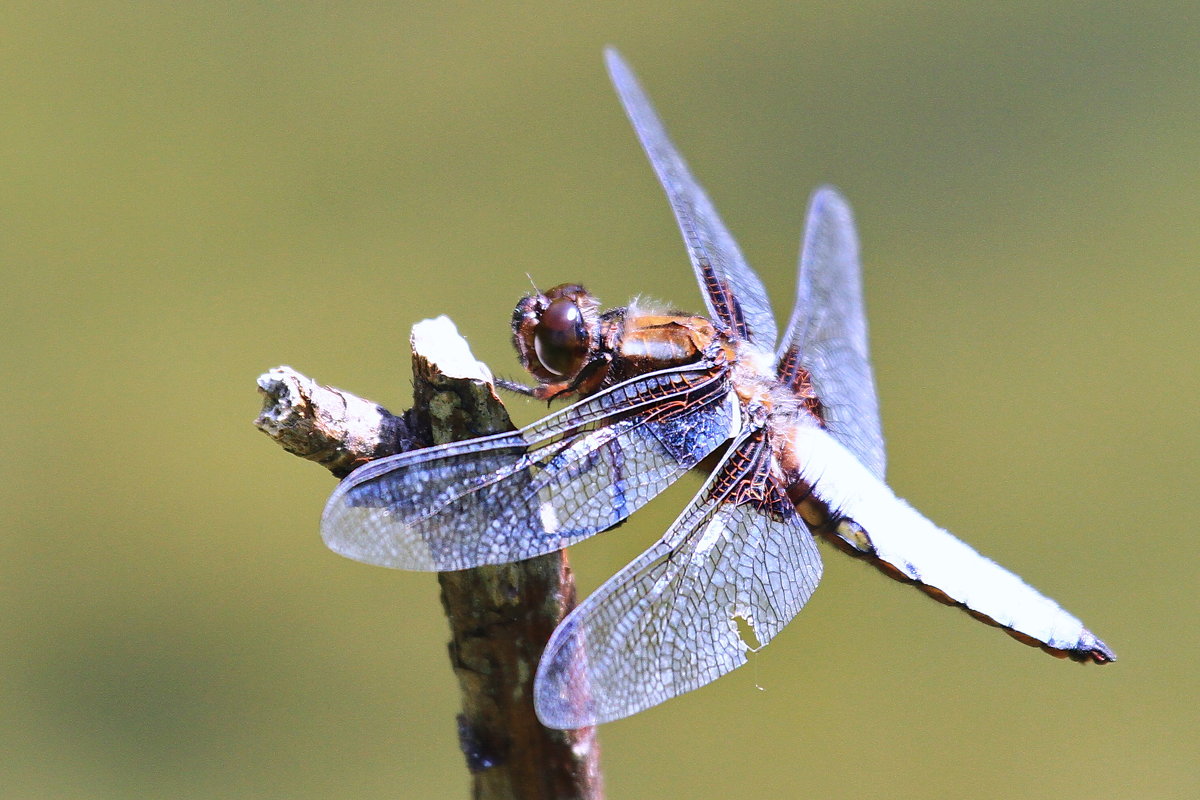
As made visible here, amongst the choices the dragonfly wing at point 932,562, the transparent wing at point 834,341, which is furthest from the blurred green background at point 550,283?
the dragonfly wing at point 932,562

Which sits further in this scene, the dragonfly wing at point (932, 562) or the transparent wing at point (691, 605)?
the dragonfly wing at point (932, 562)

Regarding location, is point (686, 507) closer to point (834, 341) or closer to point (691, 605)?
point (691, 605)

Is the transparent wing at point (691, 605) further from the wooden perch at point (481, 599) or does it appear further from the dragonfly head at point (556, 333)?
the dragonfly head at point (556, 333)

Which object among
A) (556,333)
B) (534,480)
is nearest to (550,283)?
(556,333)

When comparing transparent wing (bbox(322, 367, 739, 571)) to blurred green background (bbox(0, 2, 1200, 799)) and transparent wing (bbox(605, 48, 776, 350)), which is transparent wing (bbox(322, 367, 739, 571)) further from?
blurred green background (bbox(0, 2, 1200, 799))

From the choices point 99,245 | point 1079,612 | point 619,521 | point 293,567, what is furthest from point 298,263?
point 1079,612

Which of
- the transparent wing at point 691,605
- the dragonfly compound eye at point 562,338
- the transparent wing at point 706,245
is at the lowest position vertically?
the transparent wing at point 691,605

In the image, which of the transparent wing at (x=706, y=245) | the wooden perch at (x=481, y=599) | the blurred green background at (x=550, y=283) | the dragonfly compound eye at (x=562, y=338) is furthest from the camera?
the blurred green background at (x=550, y=283)
